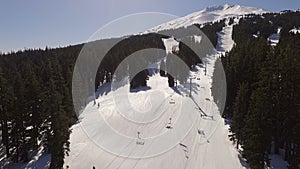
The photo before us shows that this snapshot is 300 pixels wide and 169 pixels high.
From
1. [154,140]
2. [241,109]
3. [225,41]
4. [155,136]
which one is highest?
[225,41]

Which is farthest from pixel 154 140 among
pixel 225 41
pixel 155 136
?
pixel 225 41

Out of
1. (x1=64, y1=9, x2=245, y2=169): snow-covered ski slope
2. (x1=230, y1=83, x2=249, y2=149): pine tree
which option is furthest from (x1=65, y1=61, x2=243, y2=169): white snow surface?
(x1=230, y1=83, x2=249, y2=149): pine tree

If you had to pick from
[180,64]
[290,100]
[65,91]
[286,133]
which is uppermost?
[180,64]

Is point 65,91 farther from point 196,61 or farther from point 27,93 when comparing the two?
point 196,61

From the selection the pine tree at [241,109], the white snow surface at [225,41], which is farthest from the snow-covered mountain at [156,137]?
the white snow surface at [225,41]

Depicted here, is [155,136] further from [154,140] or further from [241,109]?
[241,109]

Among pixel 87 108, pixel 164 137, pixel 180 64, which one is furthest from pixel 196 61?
pixel 164 137

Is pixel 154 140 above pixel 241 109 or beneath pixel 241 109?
beneath

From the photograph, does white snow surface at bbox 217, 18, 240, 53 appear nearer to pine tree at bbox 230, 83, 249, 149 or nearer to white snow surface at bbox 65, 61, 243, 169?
white snow surface at bbox 65, 61, 243, 169

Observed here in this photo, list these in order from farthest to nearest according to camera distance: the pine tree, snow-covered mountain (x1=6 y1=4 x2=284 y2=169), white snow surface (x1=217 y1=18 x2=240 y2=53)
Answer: white snow surface (x1=217 y1=18 x2=240 y2=53)
snow-covered mountain (x1=6 y1=4 x2=284 y2=169)
the pine tree
